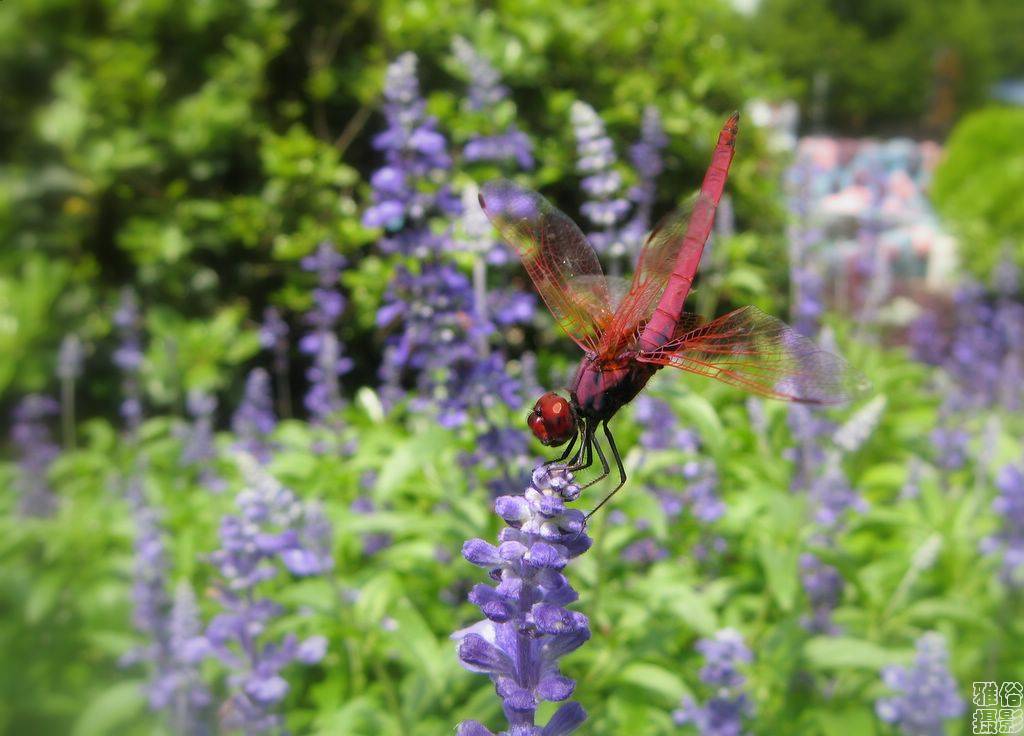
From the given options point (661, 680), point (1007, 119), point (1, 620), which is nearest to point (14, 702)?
point (1, 620)

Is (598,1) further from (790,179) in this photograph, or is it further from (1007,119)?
(1007,119)

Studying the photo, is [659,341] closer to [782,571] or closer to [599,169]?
[782,571]

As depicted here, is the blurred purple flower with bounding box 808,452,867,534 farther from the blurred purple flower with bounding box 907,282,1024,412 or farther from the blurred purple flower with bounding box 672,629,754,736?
the blurred purple flower with bounding box 907,282,1024,412

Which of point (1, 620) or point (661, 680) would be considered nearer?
point (1, 620)

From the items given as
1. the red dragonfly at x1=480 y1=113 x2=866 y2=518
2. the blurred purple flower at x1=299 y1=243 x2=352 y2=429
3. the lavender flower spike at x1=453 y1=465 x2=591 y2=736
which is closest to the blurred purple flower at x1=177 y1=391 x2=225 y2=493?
the blurred purple flower at x1=299 y1=243 x2=352 y2=429

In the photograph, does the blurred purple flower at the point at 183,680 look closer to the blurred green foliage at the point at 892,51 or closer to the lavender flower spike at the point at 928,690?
the lavender flower spike at the point at 928,690
